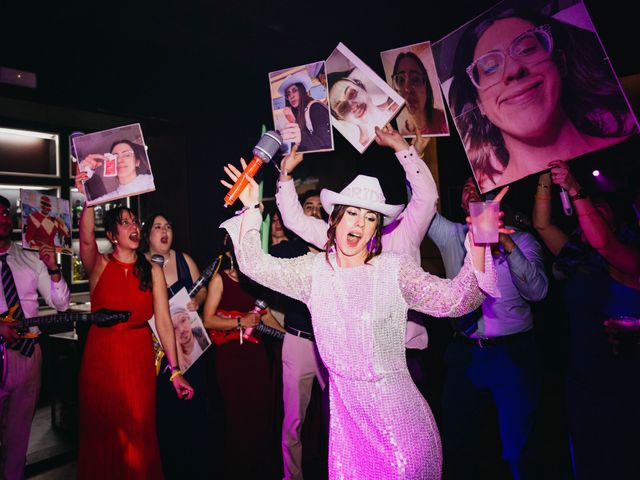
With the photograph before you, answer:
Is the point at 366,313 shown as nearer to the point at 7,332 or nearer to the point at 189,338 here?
the point at 189,338

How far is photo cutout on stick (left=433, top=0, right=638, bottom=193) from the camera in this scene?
6.05 ft

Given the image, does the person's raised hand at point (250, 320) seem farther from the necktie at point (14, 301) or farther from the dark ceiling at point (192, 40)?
the dark ceiling at point (192, 40)

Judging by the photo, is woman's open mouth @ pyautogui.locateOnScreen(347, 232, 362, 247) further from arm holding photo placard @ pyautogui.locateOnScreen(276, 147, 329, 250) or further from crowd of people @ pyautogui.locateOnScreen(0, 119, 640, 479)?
arm holding photo placard @ pyautogui.locateOnScreen(276, 147, 329, 250)

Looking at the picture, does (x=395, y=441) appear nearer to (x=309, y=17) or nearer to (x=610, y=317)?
(x=610, y=317)

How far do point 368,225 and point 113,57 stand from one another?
108 inches

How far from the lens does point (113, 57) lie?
3.31 m

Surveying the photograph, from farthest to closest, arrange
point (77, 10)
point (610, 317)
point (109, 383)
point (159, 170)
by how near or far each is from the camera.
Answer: point (159, 170), point (77, 10), point (109, 383), point (610, 317)

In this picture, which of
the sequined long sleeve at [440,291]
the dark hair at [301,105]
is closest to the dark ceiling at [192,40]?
the dark hair at [301,105]

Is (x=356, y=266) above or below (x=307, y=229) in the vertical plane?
below

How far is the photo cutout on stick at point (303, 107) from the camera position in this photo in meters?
2.59

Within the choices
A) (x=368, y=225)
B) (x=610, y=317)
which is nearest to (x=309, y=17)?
(x=368, y=225)

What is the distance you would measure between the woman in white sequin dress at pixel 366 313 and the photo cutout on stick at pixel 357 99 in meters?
0.84

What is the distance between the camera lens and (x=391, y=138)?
2.37 meters

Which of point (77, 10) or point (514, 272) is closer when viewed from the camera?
point (514, 272)
